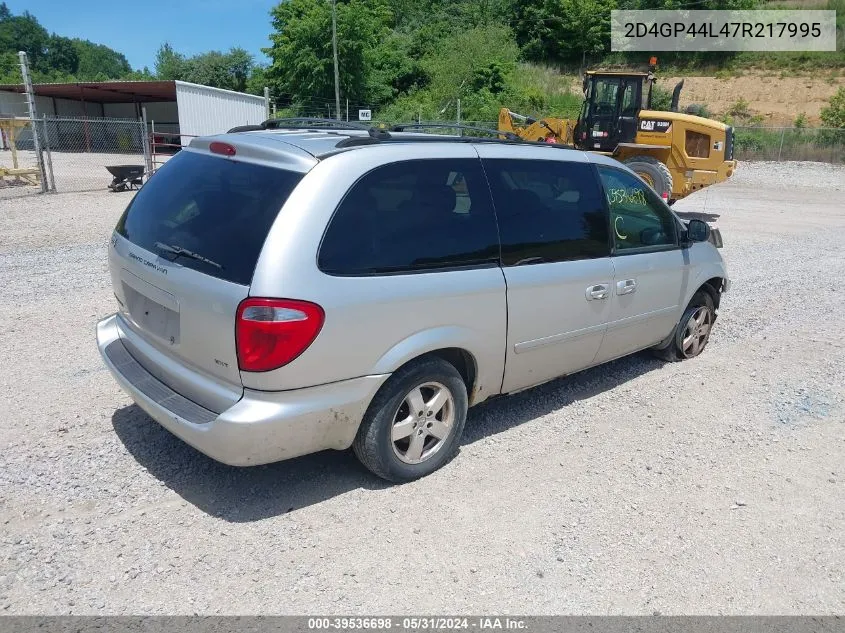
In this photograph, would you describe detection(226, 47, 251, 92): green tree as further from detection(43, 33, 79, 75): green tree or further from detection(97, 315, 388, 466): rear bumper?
detection(43, 33, 79, 75): green tree

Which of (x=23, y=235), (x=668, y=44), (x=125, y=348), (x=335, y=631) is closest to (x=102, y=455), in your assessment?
(x=125, y=348)

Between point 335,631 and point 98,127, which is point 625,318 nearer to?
point 335,631

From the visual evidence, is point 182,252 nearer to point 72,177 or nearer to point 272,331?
point 272,331

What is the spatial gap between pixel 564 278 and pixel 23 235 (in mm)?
9802

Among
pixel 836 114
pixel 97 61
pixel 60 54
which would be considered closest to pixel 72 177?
pixel 836 114

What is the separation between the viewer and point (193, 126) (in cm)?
3281

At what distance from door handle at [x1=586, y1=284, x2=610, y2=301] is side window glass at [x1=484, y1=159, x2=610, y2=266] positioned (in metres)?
0.21

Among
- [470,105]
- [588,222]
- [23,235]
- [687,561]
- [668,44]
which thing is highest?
[668,44]

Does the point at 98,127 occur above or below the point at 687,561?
above

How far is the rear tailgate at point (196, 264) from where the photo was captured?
2.99m

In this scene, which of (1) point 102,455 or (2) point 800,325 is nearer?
(1) point 102,455

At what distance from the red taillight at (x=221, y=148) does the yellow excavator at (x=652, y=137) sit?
1281cm

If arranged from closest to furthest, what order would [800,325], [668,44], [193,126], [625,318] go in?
[625,318] < [800,325] < [193,126] < [668,44]

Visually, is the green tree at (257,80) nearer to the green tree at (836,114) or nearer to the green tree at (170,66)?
the green tree at (170,66)
